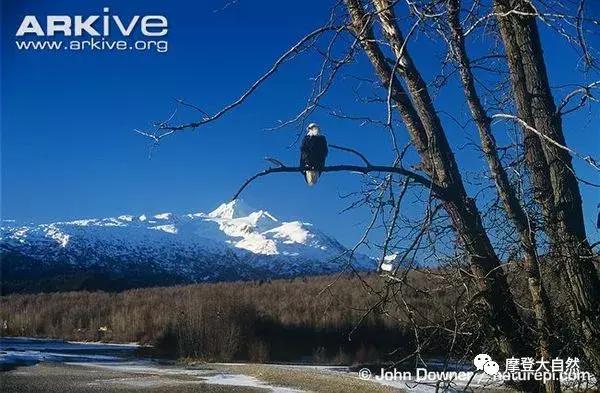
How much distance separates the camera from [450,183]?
3.62 m

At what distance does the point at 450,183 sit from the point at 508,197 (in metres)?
0.27

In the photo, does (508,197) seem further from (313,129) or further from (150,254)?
(150,254)

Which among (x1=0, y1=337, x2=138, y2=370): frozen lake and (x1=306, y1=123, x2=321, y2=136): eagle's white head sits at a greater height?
(x1=306, y1=123, x2=321, y2=136): eagle's white head

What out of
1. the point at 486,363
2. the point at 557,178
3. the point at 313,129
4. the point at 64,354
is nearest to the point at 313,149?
the point at 313,129

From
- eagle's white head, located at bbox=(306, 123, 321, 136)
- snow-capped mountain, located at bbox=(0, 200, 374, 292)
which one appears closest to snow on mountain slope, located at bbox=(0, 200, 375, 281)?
snow-capped mountain, located at bbox=(0, 200, 374, 292)

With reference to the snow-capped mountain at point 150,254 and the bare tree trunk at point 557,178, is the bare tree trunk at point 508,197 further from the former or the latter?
the snow-capped mountain at point 150,254

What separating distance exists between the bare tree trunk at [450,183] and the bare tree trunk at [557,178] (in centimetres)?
30

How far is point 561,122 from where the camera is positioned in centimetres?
355

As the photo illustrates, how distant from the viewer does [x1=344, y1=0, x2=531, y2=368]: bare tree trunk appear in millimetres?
3611

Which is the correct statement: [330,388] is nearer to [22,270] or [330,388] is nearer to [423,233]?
[423,233]

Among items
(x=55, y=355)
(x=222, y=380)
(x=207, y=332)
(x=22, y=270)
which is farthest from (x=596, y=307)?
(x=22, y=270)

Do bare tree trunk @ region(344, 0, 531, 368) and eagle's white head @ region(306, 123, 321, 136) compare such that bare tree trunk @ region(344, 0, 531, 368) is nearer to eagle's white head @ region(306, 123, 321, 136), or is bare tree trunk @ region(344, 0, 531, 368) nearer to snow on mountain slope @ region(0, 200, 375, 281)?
eagle's white head @ region(306, 123, 321, 136)

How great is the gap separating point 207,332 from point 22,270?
13.1 metres

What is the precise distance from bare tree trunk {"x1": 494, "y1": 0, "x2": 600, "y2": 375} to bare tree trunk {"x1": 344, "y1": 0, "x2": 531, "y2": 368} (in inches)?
11.9
